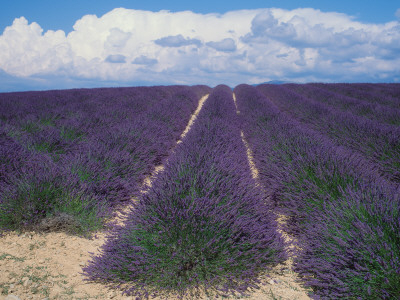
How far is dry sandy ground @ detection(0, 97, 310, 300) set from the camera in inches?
66.6

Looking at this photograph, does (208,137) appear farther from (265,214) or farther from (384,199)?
(384,199)

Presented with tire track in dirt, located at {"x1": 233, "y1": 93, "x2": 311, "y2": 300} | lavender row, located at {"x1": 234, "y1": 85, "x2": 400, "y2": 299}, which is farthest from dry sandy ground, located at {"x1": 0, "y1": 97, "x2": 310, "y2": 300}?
Answer: lavender row, located at {"x1": 234, "y1": 85, "x2": 400, "y2": 299}

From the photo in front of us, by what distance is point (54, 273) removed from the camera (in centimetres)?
190

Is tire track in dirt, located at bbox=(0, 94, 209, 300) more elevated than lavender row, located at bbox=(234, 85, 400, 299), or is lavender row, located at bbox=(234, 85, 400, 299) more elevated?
lavender row, located at bbox=(234, 85, 400, 299)

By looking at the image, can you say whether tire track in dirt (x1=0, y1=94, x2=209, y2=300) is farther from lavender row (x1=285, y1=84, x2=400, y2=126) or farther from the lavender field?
lavender row (x1=285, y1=84, x2=400, y2=126)

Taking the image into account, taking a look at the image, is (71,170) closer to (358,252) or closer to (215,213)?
(215,213)

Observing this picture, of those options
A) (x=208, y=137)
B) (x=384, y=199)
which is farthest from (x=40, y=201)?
(x=384, y=199)

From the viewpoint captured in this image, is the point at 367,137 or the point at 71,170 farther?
the point at 367,137

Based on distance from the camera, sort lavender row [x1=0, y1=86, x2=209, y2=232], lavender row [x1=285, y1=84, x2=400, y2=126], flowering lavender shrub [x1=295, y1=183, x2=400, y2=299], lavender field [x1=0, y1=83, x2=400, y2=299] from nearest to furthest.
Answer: flowering lavender shrub [x1=295, y1=183, x2=400, y2=299] → lavender field [x1=0, y1=83, x2=400, y2=299] → lavender row [x1=0, y1=86, x2=209, y2=232] → lavender row [x1=285, y1=84, x2=400, y2=126]

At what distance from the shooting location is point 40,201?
2436 mm

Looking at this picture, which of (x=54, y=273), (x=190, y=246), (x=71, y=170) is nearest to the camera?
(x=190, y=246)

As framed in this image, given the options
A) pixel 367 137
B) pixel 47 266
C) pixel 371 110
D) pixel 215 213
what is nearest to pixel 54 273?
pixel 47 266

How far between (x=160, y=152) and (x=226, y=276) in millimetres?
3252

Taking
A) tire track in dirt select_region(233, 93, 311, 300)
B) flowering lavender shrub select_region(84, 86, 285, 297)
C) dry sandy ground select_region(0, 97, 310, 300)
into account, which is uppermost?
flowering lavender shrub select_region(84, 86, 285, 297)
